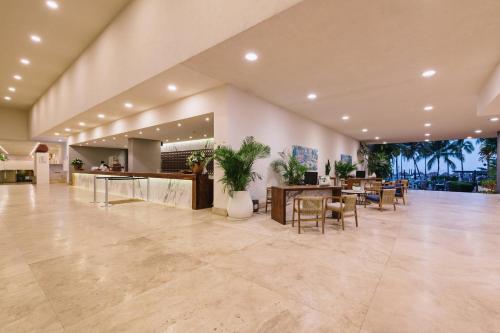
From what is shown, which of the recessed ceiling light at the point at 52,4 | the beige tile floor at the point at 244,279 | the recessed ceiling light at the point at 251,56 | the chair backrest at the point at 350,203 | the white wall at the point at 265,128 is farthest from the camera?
the white wall at the point at 265,128

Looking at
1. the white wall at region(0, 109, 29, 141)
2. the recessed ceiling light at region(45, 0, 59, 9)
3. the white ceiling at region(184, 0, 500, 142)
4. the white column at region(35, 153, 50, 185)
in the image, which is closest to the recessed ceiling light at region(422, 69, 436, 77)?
the white ceiling at region(184, 0, 500, 142)

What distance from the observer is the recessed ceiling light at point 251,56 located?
13.8 feet

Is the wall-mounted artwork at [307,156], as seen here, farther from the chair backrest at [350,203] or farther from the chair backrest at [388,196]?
the chair backrest at [350,203]

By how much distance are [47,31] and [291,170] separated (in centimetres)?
876

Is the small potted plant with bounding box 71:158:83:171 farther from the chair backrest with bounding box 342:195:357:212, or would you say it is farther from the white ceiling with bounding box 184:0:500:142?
the chair backrest with bounding box 342:195:357:212

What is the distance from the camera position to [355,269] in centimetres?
268

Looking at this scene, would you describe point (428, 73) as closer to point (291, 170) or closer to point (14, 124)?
point (291, 170)

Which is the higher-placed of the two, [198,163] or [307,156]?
[307,156]

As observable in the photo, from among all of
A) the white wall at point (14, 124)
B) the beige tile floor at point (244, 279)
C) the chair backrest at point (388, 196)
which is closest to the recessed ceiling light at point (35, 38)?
the beige tile floor at point (244, 279)

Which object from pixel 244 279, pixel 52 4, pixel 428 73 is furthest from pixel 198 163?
pixel 428 73

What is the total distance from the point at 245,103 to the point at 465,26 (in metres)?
4.41

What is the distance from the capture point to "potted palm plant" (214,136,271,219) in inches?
206

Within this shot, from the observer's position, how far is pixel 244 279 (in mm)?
2385

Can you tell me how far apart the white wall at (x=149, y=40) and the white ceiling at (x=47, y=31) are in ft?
0.97
